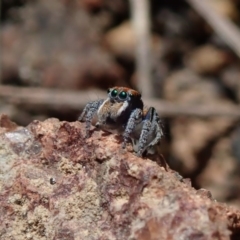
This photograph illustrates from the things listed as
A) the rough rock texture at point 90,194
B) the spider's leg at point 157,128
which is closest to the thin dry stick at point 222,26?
the spider's leg at point 157,128

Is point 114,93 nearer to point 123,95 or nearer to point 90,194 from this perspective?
point 123,95

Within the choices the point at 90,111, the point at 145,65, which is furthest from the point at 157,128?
the point at 145,65

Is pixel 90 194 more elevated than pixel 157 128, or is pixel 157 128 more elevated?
pixel 157 128

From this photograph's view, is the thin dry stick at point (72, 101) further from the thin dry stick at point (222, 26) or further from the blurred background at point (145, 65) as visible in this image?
the thin dry stick at point (222, 26)

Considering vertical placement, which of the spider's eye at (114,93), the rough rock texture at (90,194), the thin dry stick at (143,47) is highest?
the thin dry stick at (143,47)

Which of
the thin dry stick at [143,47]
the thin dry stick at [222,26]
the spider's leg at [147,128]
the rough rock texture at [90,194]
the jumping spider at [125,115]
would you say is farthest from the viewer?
the thin dry stick at [143,47]

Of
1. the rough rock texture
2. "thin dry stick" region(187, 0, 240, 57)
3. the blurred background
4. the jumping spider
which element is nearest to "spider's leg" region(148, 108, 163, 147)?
the jumping spider

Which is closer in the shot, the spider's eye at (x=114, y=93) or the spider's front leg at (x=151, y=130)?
the spider's front leg at (x=151, y=130)

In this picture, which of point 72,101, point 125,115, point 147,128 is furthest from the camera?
point 72,101

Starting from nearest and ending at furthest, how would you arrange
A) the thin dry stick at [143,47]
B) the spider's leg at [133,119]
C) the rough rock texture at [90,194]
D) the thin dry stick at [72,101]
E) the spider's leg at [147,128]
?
the rough rock texture at [90,194] → the spider's leg at [147,128] → the spider's leg at [133,119] → the thin dry stick at [72,101] → the thin dry stick at [143,47]
